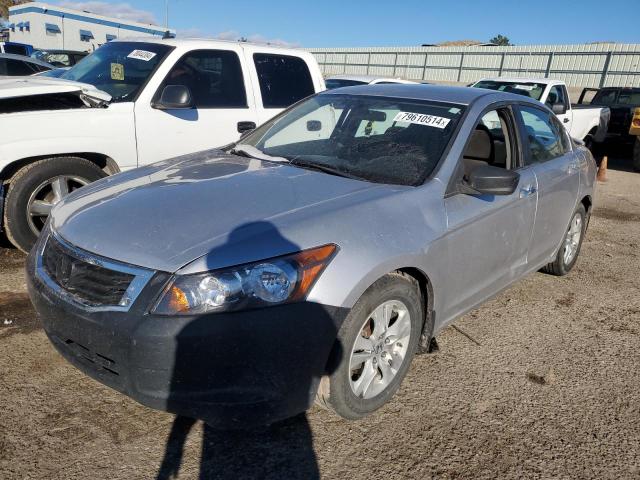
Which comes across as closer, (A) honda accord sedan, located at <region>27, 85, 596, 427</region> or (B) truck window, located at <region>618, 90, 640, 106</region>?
(A) honda accord sedan, located at <region>27, 85, 596, 427</region>

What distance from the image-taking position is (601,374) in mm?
3373

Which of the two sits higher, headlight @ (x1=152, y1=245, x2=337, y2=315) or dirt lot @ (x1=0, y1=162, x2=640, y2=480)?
headlight @ (x1=152, y1=245, x2=337, y2=315)

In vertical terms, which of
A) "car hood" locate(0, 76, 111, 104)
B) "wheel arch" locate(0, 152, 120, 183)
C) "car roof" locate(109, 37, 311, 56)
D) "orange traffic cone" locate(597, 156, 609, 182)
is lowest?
"orange traffic cone" locate(597, 156, 609, 182)

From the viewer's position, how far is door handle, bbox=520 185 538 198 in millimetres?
3618

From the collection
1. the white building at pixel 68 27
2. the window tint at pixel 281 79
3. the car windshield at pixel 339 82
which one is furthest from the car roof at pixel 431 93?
the white building at pixel 68 27

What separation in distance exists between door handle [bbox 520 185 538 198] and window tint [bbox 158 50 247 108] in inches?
119

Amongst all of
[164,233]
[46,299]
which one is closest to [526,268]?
[164,233]

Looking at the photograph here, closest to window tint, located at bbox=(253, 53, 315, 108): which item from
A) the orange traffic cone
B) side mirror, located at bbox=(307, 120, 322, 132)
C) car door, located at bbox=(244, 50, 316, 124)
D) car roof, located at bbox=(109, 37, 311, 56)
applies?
car door, located at bbox=(244, 50, 316, 124)

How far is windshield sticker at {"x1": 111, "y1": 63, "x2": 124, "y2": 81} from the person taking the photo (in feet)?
16.7

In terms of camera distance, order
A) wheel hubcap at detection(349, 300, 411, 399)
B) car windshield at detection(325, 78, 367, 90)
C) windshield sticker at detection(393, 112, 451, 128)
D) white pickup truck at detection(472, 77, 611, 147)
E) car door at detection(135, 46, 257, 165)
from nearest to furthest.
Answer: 1. wheel hubcap at detection(349, 300, 411, 399)
2. windshield sticker at detection(393, 112, 451, 128)
3. car door at detection(135, 46, 257, 165)
4. car windshield at detection(325, 78, 367, 90)
5. white pickup truck at detection(472, 77, 611, 147)

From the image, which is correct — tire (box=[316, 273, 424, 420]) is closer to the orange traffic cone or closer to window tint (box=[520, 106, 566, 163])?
window tint (box=[520, 106, 566, 163])

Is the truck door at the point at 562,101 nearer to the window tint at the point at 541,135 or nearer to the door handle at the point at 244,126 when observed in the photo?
the window tint at the point at 541,135

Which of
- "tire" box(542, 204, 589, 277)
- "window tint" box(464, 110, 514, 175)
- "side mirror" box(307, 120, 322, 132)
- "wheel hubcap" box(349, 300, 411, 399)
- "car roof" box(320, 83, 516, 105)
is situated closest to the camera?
"wheel hubcap" box(349, 300, 411, 399)

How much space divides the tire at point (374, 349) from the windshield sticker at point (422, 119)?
112 cm
